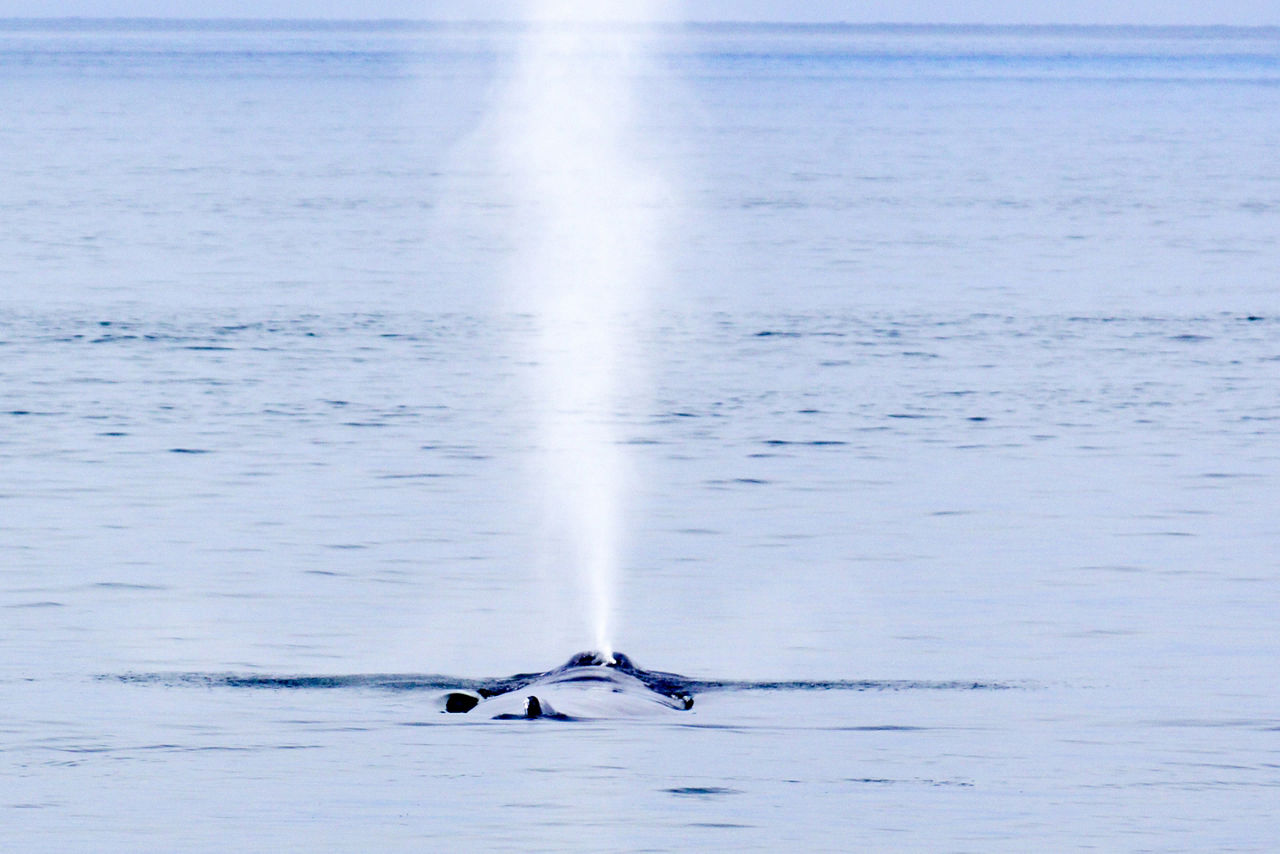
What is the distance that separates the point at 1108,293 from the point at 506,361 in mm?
13973

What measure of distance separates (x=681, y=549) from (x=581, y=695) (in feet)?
22.5

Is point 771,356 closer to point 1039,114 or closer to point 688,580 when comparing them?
point 688,580

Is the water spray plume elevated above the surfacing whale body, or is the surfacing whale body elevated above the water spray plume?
the water spray plume

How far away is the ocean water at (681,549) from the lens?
1555 centimetres

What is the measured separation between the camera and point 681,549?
2448cm

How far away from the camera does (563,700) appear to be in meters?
17.6

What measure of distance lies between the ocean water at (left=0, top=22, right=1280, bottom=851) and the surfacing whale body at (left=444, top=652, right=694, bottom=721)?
309 mm

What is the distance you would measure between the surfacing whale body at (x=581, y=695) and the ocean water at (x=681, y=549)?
0.31m

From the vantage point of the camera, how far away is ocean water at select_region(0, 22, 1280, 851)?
15.5 metres

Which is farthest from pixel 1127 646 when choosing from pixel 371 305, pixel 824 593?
pixel 371 305

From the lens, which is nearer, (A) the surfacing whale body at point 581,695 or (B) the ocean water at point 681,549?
(B) the ocean water at point 681,549

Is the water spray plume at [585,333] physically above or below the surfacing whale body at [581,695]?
above

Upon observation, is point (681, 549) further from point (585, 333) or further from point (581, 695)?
point (585, 333)

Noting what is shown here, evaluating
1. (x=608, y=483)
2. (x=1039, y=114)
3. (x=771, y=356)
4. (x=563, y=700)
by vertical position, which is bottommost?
(x=563, y=700)
